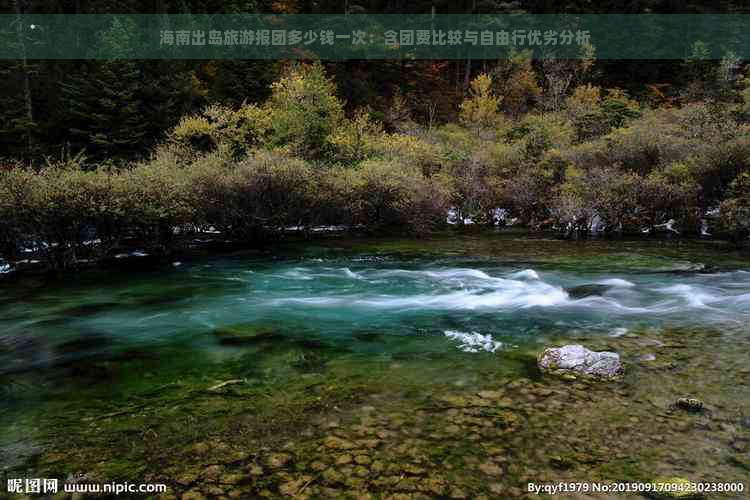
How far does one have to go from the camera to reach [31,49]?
39.0m

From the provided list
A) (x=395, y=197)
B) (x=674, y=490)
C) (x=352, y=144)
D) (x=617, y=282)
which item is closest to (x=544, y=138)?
(x=352, y=144)

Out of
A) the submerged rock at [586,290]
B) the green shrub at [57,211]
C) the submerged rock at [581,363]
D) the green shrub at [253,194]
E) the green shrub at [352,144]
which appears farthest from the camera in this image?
the green shrub at [352,144]

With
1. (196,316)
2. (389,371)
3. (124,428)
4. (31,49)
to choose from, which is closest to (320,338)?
(389,371)

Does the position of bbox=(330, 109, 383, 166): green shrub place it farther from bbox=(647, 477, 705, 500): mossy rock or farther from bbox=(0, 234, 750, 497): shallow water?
bbox=(647, 477, 705, 500): mossy rock

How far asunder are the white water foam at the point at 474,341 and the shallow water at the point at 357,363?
0.16 ft

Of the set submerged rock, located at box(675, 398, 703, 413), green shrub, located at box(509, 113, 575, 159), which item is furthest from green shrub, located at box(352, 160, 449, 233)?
submerged rock, located at box(675, 398, 703, 413)

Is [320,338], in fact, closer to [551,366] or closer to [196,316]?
[196,316]

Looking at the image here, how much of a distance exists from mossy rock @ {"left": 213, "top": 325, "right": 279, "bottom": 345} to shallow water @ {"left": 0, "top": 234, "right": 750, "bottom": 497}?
7 centimetres

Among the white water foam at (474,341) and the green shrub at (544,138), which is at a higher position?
the green shrub at (544,138)

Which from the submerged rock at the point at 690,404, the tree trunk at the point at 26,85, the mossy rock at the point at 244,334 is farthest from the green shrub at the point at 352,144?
the submerged rock at the point at 690,404

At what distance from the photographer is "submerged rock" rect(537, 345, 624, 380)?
6969 millimetres

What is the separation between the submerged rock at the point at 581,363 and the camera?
6.97m

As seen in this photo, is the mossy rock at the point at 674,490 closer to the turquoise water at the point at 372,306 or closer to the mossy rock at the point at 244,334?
the turquoise water at the point at 372,306

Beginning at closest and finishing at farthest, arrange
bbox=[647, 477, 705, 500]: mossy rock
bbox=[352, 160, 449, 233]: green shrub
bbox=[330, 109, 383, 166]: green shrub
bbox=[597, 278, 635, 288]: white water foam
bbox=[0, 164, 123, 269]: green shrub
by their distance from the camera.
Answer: bbox=[647, 477, 705, 500]: mossy rock, bbox=[597, 278, 635, 288]: white water foam, bbox=[0, 164, 123, 269]: green shrub, bbox=[352, 160, 449, 233]: green shrub, bbox=[330, 109, 383, 166]: green shrub
